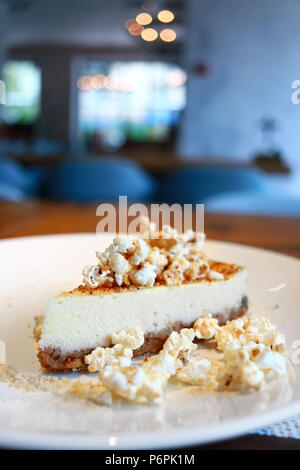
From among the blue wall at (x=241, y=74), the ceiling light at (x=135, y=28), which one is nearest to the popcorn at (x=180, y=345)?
the blue wall at (x=241, y=74)

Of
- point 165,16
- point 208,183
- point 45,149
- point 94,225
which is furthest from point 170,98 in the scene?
point 94,225

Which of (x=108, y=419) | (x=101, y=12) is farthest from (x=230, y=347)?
(x=101, y=12)

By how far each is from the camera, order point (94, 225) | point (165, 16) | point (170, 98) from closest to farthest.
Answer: point (94, 225), point (165, 16), point (170, 98)

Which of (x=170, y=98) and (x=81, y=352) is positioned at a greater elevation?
(x=170, y=98)

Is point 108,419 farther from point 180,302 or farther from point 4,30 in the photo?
point 4,30

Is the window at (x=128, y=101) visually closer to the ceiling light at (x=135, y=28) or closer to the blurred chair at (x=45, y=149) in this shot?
the blurred chair at (x=45, y=149)

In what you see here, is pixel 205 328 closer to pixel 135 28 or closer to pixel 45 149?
pixel 45 149
